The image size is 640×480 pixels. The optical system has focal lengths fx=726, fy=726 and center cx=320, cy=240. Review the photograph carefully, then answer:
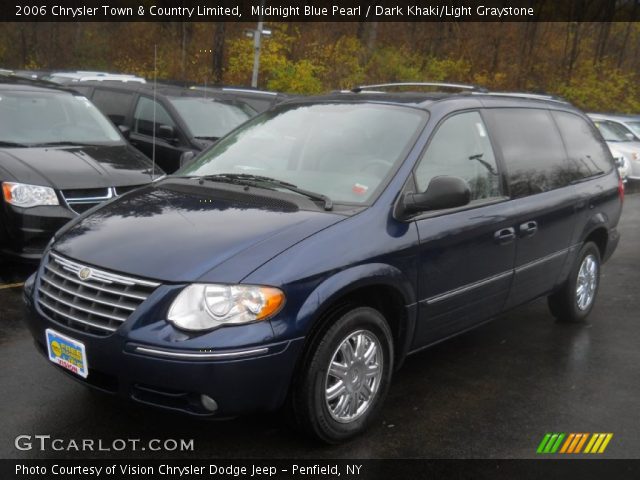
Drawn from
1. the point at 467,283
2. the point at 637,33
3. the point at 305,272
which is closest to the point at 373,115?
the point at 467,283

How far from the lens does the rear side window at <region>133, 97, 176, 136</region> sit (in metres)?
9.77

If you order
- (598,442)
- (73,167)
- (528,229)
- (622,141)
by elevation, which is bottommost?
(622,141)

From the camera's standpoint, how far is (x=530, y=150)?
5082mm

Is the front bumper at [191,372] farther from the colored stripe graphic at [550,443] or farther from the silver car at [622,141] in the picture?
the silver car at [622,141]

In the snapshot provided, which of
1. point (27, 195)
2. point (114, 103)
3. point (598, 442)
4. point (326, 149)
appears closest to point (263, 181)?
point (326, 149)

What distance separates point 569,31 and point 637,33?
722 cm

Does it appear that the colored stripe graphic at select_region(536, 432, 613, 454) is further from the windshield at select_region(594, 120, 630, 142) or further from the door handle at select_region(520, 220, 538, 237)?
the windshield at select_region(594, 120, 630, 142)

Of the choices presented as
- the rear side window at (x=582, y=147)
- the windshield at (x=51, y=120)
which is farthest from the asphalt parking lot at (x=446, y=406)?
the windshield at (x=51, y=120)

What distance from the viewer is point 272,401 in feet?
10.7

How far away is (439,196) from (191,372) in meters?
→ 1.58

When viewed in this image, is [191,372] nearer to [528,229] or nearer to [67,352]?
[67,352]

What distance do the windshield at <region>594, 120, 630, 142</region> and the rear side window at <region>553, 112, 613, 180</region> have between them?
11606 millimetres

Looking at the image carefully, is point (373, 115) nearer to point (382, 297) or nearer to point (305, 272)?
point (382, 297)

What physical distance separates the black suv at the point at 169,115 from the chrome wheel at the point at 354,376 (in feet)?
18.8
